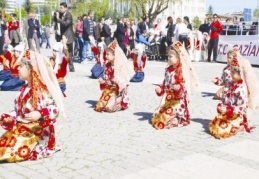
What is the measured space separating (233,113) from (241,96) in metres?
0.26

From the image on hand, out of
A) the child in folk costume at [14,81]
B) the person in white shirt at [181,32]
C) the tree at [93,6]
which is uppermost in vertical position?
the tree at [93,6]

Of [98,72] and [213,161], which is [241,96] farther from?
[98,72]

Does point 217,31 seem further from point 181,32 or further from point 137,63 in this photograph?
point 137,63

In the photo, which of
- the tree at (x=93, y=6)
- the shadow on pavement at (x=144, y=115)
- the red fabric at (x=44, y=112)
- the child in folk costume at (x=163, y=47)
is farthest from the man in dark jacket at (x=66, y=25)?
the tree at (x=93, y=6)

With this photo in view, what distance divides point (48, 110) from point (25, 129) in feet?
1.27

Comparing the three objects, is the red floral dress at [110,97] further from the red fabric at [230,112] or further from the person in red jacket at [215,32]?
the person in red jacket at [215,32]

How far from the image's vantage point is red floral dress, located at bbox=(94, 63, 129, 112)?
7.45m

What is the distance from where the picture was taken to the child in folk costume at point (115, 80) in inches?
290

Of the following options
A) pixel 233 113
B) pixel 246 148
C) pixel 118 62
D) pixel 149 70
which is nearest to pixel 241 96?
pixel 233 113

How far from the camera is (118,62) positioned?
24.2ft

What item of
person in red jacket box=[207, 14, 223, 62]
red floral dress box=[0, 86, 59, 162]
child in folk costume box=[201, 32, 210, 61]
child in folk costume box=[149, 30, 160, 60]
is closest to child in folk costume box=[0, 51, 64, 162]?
red floral dress box=[0, 86, 59, 162]

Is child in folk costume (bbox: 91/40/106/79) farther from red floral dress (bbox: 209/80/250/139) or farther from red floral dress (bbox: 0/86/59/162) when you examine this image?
red floral dress (bbox: 0/86/59/162)

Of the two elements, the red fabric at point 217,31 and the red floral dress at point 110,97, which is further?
the red fabric at point 217,31

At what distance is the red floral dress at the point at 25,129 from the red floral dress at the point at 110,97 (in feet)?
→ 8.81
